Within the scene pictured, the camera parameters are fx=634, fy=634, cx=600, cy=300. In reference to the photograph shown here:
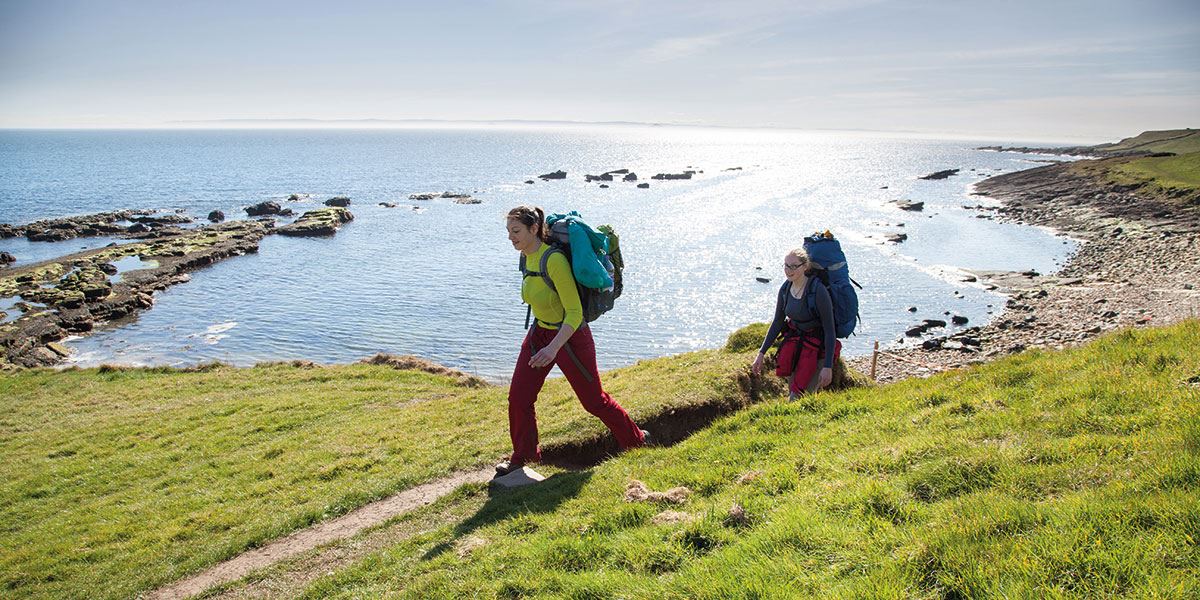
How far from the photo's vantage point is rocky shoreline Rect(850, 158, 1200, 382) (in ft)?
104

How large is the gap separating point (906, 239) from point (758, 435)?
227 ft

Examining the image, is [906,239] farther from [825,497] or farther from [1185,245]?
[825,497]

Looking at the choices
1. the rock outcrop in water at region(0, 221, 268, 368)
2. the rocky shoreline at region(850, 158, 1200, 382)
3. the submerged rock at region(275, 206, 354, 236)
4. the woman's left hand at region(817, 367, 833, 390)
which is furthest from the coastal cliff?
the submerged rock at region(275, 206, 354, 236)

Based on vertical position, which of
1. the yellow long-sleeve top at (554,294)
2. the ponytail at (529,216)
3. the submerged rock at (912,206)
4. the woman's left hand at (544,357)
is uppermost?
the ponytail at (529,216)

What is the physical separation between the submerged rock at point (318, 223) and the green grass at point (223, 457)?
57.3 meters

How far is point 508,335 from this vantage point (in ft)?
130

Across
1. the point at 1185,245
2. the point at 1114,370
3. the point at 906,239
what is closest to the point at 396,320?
the point at 1114,370

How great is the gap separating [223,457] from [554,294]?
429 inches

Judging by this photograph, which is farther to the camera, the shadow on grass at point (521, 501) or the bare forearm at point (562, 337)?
the bare forearm at point (562, 337)

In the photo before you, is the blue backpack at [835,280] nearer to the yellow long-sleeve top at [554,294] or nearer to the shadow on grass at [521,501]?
the yellow long-sleeve top at [554,294]

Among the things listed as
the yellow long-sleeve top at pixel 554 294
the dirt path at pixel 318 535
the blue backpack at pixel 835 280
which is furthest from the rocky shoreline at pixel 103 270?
the blue backpack at pixel 835 280

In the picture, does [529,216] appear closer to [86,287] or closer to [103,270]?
[86,287]

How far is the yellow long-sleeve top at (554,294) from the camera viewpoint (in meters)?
7.44

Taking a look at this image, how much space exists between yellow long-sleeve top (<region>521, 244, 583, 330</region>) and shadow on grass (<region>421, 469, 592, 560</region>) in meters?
2.02
